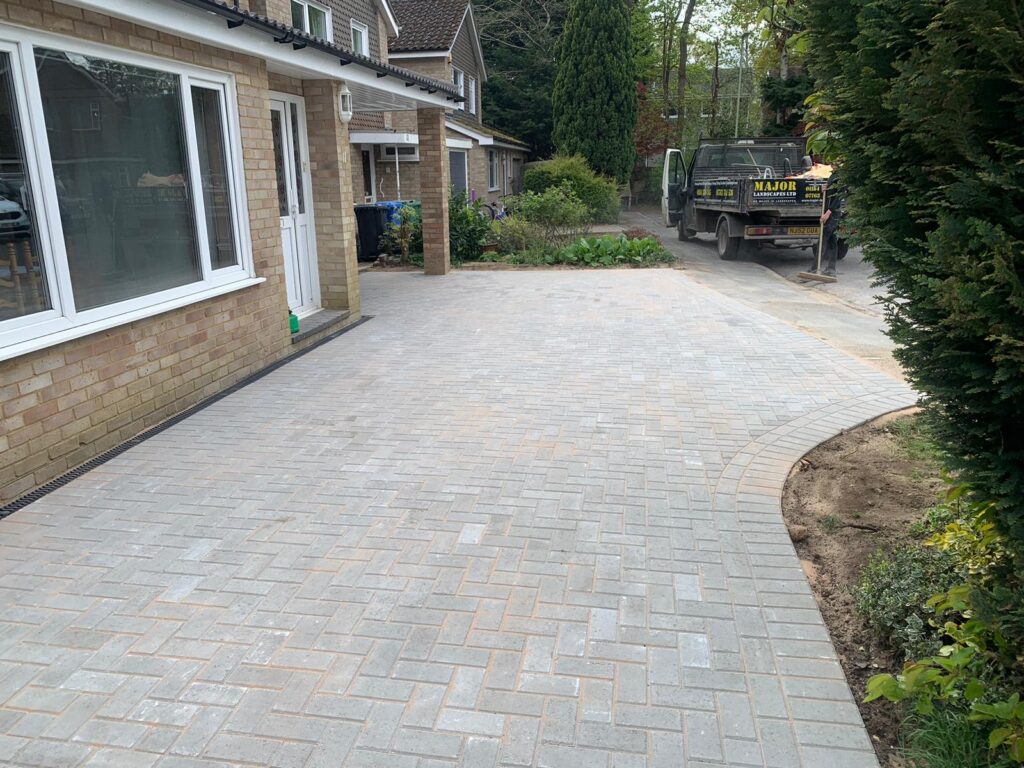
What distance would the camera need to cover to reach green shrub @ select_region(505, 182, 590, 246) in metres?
16.6

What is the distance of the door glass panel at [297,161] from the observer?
9164 mm

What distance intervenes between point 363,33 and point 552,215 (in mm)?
7529

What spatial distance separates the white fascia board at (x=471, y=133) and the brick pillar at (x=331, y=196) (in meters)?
12.7

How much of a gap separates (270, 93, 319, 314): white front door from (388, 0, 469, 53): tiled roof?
59.1 feet

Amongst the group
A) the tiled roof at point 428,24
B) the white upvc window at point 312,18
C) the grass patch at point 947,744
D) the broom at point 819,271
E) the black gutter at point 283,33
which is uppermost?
the tiled roof at point 428,24

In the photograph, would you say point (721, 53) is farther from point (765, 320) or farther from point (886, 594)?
point (886, 594)

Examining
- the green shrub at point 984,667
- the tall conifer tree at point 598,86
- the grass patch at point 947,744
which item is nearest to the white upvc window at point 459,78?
the tall conifer tree at point 598,86

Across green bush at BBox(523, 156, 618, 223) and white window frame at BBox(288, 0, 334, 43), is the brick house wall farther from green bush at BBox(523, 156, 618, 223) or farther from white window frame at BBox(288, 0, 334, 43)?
green bush at BBox(523, 156, 618, 223)

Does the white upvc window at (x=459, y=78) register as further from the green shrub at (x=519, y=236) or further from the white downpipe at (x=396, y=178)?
the green shrub at (x=519, y=236)

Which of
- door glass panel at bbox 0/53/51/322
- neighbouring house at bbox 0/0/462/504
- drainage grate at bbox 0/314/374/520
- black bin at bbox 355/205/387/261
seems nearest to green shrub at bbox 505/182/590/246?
black bin at bbox 355/205/387/261

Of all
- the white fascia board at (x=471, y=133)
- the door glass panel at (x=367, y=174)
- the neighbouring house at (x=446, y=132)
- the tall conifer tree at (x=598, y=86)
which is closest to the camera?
the neighbouring house at (x=446, y=132)

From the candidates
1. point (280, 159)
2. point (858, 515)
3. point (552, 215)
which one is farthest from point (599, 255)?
point (858, 515)

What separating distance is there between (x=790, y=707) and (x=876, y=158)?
2.10m

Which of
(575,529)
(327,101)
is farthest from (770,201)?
(575,529)
